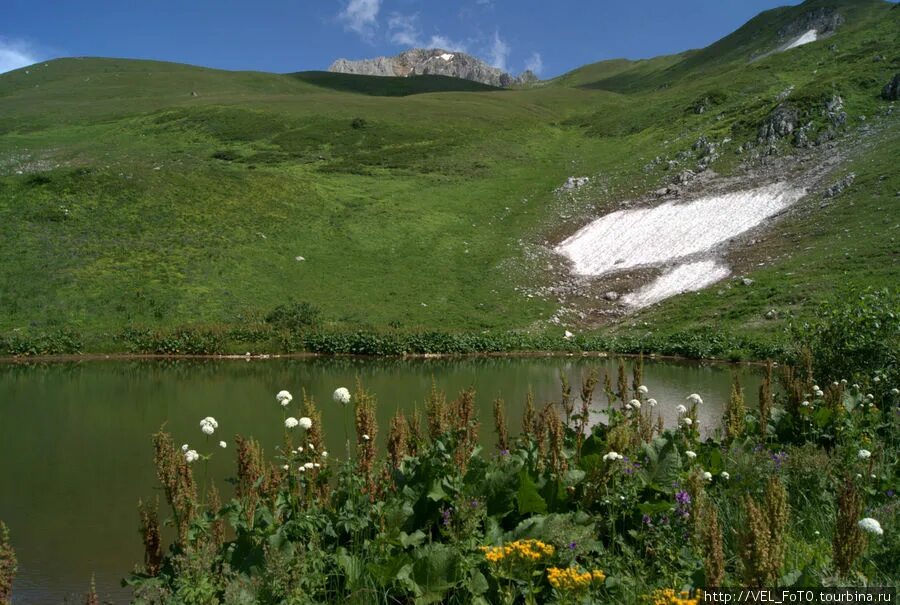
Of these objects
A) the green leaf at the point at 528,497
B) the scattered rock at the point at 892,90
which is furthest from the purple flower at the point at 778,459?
the scattered rock at the point at 892,90

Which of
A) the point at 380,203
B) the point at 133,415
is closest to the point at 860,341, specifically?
the point at 133,415

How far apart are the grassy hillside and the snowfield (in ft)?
9.11

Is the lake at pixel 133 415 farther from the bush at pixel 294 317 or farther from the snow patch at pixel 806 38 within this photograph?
the snow patch at pixel 806 38

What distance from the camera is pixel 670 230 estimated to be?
170 feet

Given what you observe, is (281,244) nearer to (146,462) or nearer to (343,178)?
(343,178)

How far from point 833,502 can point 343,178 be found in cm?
6446

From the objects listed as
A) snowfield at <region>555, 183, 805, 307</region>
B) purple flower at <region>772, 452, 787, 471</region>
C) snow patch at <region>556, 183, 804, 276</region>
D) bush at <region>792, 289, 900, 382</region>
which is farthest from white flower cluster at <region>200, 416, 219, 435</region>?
snow patch at <region>556, 183, 804, 276</region>

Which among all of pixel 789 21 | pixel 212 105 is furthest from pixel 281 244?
pixel 789 21

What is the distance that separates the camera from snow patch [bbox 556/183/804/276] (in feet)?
161

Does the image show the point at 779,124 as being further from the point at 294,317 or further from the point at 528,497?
the point at 528,497

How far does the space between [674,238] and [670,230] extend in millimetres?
1483

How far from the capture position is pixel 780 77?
276ft

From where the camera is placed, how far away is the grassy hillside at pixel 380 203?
39.2 metres

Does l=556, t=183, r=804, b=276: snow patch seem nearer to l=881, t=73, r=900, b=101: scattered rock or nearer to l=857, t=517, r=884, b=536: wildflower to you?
l=881, t=73, r=900, b=101: scattered rock
